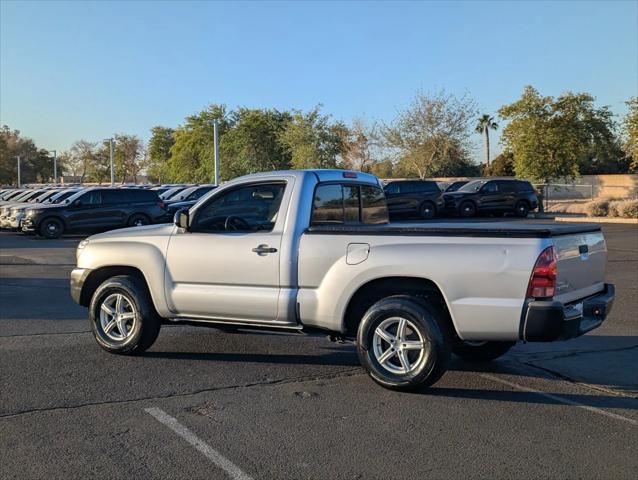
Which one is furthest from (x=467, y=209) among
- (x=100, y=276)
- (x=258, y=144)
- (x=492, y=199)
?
(x=258, y=144)

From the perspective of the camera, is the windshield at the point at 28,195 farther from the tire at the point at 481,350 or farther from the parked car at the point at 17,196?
→ the tire at the point at 481,350

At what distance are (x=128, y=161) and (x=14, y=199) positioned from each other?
210 ft

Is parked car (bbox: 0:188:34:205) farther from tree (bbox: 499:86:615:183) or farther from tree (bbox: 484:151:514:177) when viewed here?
tree (bbox: 484:151:514:177)

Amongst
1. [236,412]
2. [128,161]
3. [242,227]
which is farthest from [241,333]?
[128,161]

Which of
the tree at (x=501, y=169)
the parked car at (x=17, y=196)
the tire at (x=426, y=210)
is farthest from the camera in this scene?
the tree at (x=501, y=169)

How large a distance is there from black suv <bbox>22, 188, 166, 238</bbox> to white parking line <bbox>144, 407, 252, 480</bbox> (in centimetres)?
1953

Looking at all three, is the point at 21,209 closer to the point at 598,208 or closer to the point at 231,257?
the point at 231,257

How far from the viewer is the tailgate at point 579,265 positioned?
18.4 feet

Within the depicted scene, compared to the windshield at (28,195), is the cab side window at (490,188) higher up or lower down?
higher up

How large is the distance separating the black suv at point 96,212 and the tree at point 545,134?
1017 inches

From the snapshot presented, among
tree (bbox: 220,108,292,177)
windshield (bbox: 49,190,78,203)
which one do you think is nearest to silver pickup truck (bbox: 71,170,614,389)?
windshield (bbox: 49,190,78,203)

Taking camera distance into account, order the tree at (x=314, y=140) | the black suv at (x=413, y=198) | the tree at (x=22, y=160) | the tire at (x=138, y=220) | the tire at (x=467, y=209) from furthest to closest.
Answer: the tree at (x=22, y=160) < the tree at (x=314, y=140) < the tire at (x=467, y=209) < the black suv at (x=413, y=198) < the tire at (x=138, y=220)

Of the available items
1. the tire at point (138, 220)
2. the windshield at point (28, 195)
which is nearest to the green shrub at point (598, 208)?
the tire at point (138, 220)

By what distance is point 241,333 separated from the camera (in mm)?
8344
